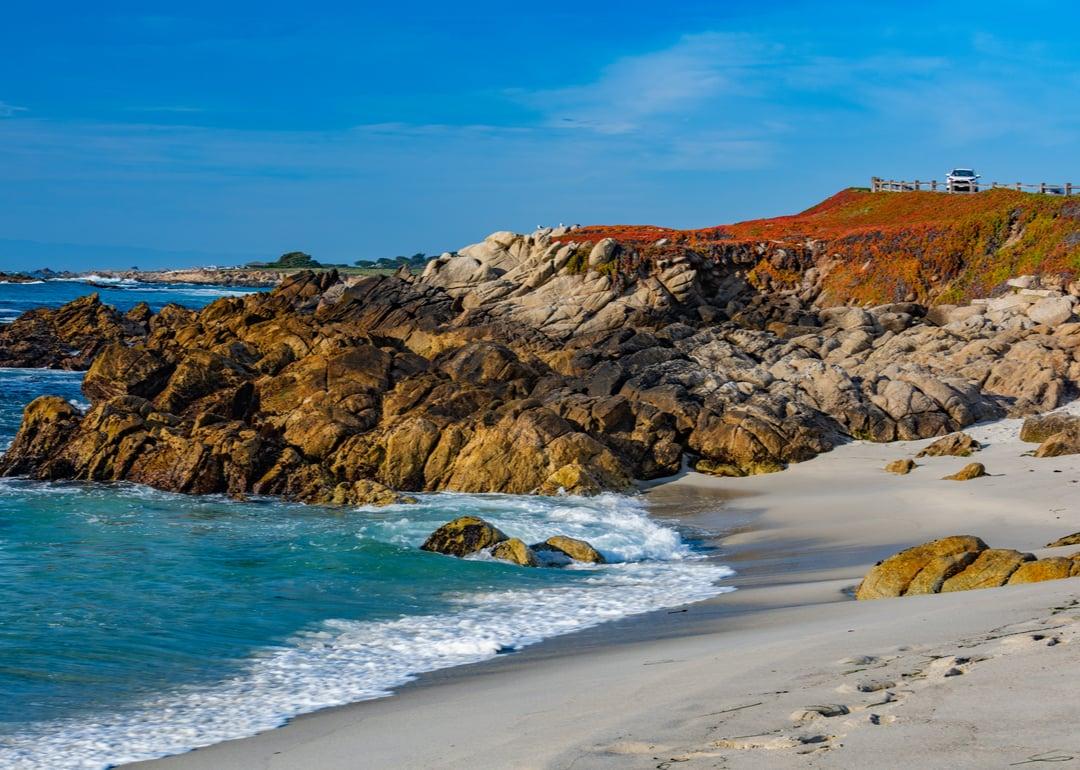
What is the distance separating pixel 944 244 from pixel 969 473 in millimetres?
19430

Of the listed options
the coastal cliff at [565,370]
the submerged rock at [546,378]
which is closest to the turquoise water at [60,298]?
the submerged rock at [546,378]

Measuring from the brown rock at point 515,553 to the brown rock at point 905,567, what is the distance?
5073mm

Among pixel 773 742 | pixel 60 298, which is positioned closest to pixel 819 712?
pixel 773 742

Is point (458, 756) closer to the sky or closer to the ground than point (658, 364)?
closer to the ground

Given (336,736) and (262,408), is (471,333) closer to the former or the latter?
(262,408)

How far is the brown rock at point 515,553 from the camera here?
15555 millimetres

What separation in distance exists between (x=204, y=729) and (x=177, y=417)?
58.0ft

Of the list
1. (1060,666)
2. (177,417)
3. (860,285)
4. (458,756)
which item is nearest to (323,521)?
(177,417)

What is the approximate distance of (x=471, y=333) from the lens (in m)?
32.4

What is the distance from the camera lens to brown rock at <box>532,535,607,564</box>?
1606cm

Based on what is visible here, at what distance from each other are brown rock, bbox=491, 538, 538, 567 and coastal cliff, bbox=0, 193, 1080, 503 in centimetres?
554

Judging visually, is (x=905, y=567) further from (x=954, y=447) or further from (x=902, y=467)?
(x=954, y=447)

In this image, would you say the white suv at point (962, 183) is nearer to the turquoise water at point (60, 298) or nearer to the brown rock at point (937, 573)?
the brown rock at point (937, 573)

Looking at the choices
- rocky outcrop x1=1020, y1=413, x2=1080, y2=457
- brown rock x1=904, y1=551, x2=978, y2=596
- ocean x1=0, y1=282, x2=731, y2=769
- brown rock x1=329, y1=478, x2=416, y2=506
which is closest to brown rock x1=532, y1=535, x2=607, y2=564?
ocean x1=0, y1=282, x2=731, y2=769
